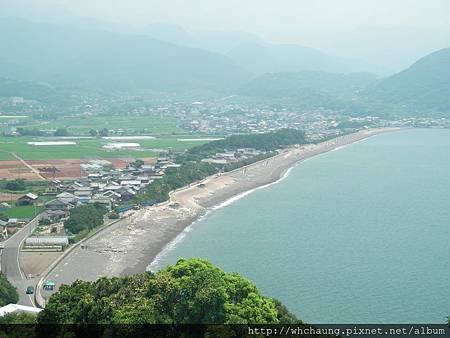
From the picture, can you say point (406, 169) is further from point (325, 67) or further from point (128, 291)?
point (325, 67)

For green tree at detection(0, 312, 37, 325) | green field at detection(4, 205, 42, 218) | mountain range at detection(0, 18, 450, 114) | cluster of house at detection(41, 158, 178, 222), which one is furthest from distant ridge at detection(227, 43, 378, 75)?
green tree at detection(0, 312, 37, 325)

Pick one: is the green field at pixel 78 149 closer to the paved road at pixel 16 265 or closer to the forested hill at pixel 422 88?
the paved road at pixel 16 265

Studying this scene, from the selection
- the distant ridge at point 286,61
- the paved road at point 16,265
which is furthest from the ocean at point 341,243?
the distant ridge at point 286,61

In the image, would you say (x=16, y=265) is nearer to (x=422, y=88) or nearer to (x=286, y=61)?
(x=422, y=88)

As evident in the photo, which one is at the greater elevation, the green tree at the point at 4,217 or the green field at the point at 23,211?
the green tree at the point at 4,217

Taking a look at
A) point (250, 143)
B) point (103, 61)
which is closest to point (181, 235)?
point (250, 143)

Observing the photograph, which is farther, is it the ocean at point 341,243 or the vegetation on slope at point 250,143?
the vegetation on slope at point 250,143
